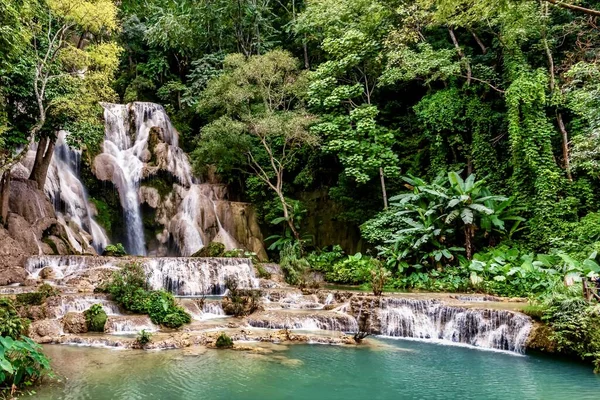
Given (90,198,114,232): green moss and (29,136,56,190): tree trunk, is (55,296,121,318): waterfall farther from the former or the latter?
(90,198,114,232): green moss

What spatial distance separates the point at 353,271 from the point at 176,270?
6.19 meters

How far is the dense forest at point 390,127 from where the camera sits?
1320 centimetres

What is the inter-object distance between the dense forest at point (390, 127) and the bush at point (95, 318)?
4495mm

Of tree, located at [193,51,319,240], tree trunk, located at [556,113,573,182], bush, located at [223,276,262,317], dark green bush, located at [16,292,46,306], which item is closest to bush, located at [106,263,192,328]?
bush, located at [223,276,262,317]

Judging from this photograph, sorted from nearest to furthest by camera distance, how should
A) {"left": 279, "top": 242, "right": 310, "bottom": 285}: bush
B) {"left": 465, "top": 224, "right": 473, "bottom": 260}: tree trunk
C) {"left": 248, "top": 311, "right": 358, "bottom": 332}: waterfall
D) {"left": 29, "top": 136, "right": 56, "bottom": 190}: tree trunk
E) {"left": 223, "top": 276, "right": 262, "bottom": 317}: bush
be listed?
1. {"left": 248, "top": 311, "right": 358, "bottom": 332}: waterfall
2. {"left": 223, "top": 276, "right": 262, "bottom": 317}: bush
3. {"left": 465, "top": 224, "right": 473, "bottom": 260}: tree trunk
4. {"left": 279, "top": 242, "right": 310, "bottom": 285}: bush
5. {"left": 29, "top": 136, "right": 56, "bottom": 190}: tree trunk

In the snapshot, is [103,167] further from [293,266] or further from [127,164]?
[293,266]

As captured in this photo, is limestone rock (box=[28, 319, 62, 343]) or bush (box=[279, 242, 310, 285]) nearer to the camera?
limestone rock (box=[28, 319, 62, 343])

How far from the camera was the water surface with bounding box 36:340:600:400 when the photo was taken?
18.9ft

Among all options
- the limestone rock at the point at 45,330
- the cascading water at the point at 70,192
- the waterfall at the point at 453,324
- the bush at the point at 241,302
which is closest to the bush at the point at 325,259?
the bush at the point at 241,302

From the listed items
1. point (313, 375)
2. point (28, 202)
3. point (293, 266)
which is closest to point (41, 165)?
point (28, 202)

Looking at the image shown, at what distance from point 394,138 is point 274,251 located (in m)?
7.24

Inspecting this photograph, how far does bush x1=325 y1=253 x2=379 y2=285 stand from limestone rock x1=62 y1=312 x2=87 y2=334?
8772mm

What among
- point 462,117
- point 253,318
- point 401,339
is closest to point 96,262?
point 253,318

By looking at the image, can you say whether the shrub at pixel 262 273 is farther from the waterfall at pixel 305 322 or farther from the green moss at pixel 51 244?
the green moss at pixel 51 244
